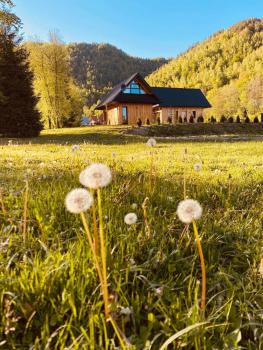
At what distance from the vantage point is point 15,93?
30031mm

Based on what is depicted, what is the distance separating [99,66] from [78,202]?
178836 mm

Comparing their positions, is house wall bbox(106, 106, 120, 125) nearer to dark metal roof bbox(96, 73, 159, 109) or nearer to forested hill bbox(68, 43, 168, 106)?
dark metal roof bbox(96, 73, 159, 109)

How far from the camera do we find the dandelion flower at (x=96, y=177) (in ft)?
4.79

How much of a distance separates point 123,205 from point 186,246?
3.60ft

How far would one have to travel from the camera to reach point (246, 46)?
539 feet

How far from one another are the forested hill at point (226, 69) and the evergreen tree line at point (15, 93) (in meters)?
81.0

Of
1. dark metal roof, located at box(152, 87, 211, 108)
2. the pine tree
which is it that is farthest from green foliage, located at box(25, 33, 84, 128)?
the pine tree

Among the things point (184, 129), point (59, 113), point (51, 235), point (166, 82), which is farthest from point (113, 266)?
point (166, 82)

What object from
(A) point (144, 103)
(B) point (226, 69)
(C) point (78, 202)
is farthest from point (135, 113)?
(B) point (226, 69)

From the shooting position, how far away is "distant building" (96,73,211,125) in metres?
49.1

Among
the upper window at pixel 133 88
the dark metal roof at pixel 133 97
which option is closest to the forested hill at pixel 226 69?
the dark metal roof at pixel 133 97

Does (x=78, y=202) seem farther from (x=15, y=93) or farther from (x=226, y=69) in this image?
(x=226, y=69)

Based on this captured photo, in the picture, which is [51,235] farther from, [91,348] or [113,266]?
[91,348]

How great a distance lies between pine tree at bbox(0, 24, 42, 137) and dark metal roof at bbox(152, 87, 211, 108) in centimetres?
2734
